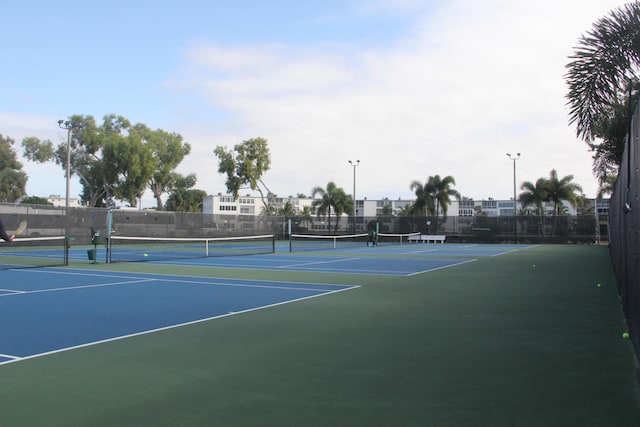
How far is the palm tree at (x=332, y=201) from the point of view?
5265 cm

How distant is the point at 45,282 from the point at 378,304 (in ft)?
25.3

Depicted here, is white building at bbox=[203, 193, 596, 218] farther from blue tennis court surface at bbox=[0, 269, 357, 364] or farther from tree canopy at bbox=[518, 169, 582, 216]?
blue tennis court surface at bbox=[0, 269, 357, 364]

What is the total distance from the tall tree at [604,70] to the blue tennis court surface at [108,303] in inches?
216

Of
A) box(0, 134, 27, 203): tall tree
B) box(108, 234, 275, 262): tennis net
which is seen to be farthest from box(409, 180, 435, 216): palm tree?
box(0, 134, 27, 203): tall tree

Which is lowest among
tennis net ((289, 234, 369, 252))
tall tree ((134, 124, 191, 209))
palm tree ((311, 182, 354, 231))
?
tennis net ((289, 234, 369, 252))

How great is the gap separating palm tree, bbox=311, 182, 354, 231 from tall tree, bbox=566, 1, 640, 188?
140 ft

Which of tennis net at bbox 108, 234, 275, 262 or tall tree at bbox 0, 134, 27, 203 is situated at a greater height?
tall tree at bbox 0, 134, 27, 203

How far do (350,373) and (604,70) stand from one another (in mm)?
6479

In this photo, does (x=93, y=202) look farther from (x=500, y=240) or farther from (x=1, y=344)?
(x=1, y=344)

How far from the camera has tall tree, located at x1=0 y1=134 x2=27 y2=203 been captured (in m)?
54.7

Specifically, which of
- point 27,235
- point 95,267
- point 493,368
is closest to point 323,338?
point 493,368

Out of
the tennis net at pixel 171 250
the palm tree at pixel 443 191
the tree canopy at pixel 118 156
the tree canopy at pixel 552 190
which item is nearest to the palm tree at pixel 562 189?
the tree canopy at pixel 552 190

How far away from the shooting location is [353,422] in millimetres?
3508

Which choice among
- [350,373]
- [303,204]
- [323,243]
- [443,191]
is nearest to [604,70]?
[350,373]
